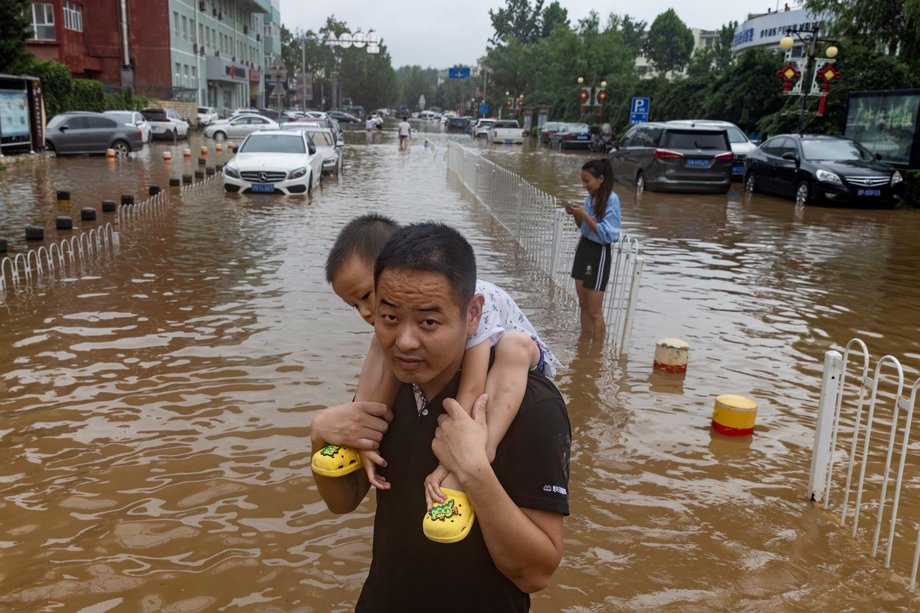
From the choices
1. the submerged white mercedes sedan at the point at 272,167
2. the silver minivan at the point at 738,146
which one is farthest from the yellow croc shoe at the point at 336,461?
the silver minivan at the point at 738,146

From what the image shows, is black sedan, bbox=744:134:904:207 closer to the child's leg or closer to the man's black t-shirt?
the child's leg

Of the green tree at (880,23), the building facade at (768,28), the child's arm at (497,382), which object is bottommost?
the child's arm at (497,382)

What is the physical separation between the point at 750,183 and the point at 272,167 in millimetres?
12453

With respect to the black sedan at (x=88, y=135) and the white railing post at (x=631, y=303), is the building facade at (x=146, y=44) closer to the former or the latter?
the black sedan at (x=88, y=135)

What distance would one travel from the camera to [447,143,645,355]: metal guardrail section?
7.46m

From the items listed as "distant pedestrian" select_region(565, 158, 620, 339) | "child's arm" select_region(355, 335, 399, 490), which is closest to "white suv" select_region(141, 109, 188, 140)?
"distant pedestrian" select_region(565, 158, 620, 339)

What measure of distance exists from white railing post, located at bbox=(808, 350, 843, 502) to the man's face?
3202mm

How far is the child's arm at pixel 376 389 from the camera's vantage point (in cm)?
177

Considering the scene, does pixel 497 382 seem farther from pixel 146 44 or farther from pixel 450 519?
pixel 146 44

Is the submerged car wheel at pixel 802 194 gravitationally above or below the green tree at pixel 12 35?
below

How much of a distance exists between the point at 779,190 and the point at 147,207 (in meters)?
14.6

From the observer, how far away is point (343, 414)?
5.88 ft

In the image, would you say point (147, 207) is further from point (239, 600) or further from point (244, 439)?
point (239, 600)

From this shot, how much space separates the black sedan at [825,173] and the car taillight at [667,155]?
216 centimetres
